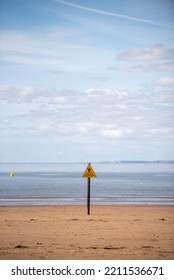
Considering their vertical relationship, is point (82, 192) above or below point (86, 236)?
above

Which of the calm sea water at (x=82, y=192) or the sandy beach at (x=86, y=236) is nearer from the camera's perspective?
the sandy beach at (x=86, y=236)

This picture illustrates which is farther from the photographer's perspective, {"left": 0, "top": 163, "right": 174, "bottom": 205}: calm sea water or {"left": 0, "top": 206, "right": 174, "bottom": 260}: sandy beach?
{"left": 0, "top": 163, "right": 174, "bottom": 205}: calm sea water

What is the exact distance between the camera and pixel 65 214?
22.0m

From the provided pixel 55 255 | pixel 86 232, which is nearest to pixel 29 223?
pixel 86 232

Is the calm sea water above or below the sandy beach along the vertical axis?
above

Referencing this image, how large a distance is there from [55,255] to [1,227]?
19.1ft

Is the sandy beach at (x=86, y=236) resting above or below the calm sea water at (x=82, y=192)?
below

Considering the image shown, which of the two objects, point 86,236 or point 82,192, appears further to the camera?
point 82,192

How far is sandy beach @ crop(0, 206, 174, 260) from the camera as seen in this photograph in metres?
11.7

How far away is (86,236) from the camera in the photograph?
1469 centimetres

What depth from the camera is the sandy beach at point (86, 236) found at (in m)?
11.7

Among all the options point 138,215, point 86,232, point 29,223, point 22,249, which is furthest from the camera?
point 138,215
